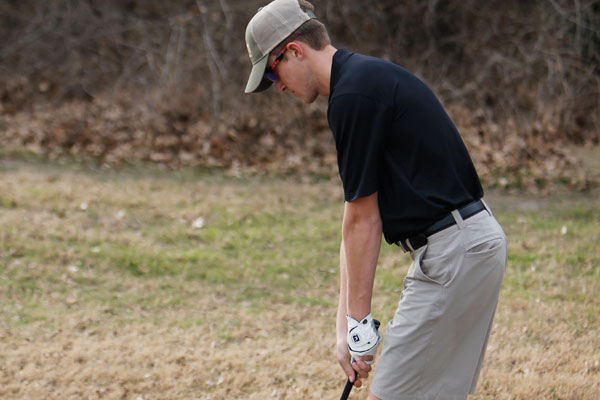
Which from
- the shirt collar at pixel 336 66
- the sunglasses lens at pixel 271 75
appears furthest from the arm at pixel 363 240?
the sunglasses lens at pixel 271 75

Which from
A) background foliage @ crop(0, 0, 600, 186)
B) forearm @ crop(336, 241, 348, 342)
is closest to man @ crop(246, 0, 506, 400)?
forearm @ crop(336, 241, 348, 342)

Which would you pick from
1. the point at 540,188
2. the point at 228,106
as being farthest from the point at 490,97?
the point at 228,106

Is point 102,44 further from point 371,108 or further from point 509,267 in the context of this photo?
point 371,108

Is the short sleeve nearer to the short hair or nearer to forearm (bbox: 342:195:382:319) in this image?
forearm (bbox: 342:195:382:319)

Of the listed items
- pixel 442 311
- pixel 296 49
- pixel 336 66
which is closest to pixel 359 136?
pixel 336 66

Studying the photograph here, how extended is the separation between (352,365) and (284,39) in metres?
1.10

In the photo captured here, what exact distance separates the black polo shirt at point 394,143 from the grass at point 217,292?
1.84 metres

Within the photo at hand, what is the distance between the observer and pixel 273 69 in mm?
2277

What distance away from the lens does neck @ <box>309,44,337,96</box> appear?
2.21 meters

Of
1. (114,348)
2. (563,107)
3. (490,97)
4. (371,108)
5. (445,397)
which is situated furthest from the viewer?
(490,97)

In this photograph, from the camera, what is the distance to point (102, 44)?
1189 centimetres

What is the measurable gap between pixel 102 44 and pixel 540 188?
25.1 feet

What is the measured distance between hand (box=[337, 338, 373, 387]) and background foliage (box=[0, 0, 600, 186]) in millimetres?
6514

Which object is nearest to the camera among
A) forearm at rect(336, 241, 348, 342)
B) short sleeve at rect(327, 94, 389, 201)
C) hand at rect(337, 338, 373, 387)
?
short sleeve at rect(327, 94, 389, 201)
